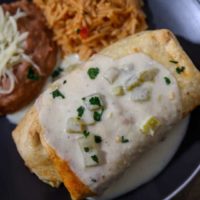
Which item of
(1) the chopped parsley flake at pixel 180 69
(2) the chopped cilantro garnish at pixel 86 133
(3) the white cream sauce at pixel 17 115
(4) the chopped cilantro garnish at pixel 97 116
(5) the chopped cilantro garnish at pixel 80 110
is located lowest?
(3) the white cream sauce at pixel 17 115

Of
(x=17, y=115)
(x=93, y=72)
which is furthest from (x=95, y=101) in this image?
(x=17, y=115)

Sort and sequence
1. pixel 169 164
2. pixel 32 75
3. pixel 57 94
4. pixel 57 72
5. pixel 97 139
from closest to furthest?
pixel 97 139
pixel 57 94
pixel 169 164
pixel 32 75
pixel 57 72

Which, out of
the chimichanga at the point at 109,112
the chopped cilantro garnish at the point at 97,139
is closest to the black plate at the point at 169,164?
the chimichanga at the point at 109,112

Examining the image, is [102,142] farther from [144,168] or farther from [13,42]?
[13,42]

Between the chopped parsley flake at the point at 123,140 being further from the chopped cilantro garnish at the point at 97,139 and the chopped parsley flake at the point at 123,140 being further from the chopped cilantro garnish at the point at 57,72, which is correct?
the chopped cilantro garnish at the point at 57,72

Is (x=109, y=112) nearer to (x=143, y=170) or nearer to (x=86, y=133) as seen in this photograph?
(x=86, y=133)

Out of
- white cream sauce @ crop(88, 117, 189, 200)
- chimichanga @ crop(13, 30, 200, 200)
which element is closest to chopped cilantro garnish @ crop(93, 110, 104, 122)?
chimichanga @ crop(13, 30, 200, 200)

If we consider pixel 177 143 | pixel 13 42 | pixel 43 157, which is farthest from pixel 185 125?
pixel 13 42
